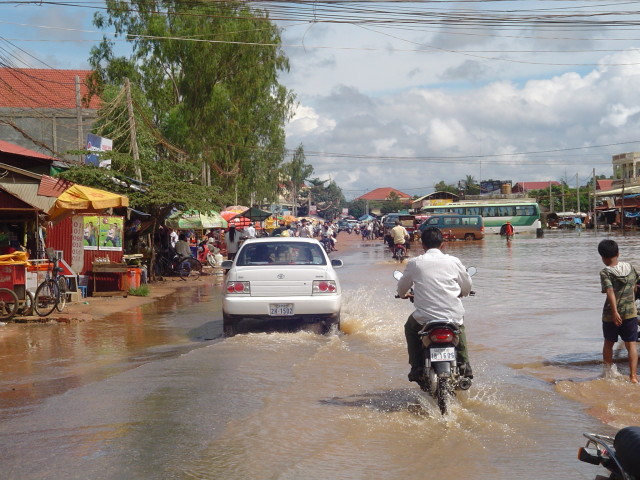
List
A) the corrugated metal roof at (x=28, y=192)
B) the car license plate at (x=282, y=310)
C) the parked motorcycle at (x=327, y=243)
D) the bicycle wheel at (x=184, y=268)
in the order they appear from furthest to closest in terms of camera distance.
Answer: the parked motorcycle at (x=327, y=243) → the bicycle wheel at (x=184, y=268) → the corrugated metal roof at (x=28, y=192) → the car license plate at (x=282, y=310)

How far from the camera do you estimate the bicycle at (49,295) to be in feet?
47.6

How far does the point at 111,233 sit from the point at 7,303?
6.34 m

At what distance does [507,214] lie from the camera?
2741 inches

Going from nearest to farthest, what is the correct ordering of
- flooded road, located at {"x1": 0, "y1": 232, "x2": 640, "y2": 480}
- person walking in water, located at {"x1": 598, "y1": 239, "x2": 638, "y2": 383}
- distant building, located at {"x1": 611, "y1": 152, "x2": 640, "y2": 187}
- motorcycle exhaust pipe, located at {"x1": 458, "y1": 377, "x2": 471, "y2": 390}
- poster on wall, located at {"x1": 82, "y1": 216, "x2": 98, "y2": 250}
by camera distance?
flooded road, located at {"x1": 0, "y1": 232, "x2": 640, "y2": 480} < motorcycle exhaust pipe, located at {"x1": 458, "y1": 377, "x2": 471, "y2": 390} < person walking in water, located at {"x1": 598, "y1": 239, "x2": 638, "y2": 383} < poster on wall, located at {"x1": 82, "y1": 216, "x2": 98, "y2": 250} < distant building, located at {"x1": 611, "y1": 152, "x2": 640, "y2": 187}

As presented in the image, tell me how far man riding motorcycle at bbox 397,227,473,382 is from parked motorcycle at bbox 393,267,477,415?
19 cm

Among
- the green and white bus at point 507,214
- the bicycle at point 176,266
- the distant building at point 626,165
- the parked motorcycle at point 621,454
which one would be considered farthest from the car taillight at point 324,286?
the distant building at point 626,165

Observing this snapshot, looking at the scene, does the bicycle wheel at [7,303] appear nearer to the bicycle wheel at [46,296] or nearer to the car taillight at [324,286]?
the bicycle wheel at [46,296]

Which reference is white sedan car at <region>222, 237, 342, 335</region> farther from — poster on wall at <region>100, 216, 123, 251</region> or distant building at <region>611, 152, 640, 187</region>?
distant building at <region>611, 152, 640, 187</region>

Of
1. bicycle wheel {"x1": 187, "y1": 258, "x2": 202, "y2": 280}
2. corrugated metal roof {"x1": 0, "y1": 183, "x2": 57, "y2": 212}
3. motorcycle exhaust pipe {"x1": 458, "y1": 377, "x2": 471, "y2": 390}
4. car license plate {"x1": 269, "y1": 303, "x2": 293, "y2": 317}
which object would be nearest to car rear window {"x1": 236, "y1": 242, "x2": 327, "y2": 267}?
car license plate {"x1": 269, "y1": 303, "x2": 293, "y2": 317}

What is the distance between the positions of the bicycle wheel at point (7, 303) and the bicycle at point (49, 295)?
0.46 m

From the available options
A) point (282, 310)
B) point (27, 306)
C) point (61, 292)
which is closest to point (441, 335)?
point (282, 310)

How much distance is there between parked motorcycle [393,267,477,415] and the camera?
649cm

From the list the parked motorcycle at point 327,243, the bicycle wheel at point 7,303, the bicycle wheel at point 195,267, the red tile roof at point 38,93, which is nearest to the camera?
the bicycle wheel at point 7,303

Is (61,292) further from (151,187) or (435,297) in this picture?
(435,297)
